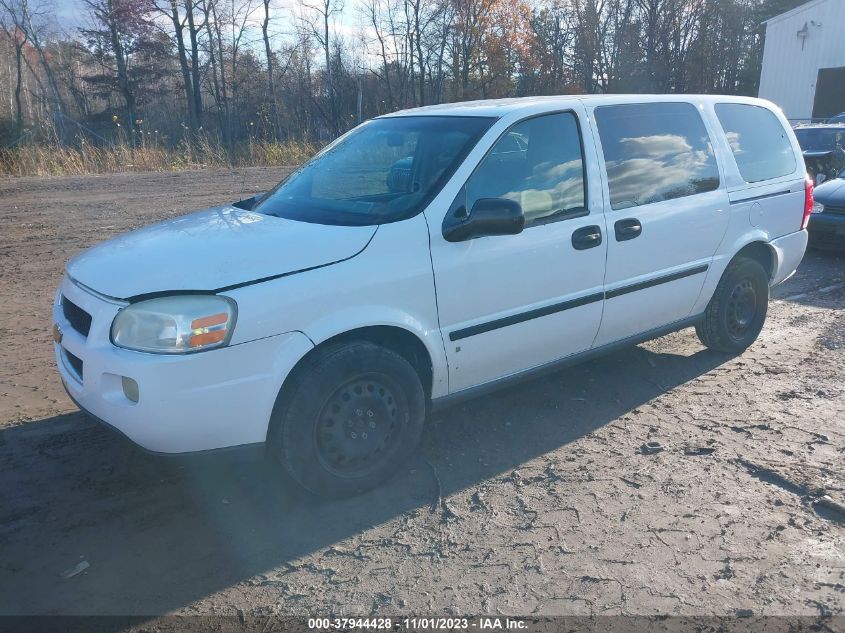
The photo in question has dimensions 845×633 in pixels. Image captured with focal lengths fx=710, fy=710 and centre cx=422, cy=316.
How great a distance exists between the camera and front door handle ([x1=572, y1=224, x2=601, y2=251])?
4219 millimetres

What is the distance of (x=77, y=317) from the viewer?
3.53m

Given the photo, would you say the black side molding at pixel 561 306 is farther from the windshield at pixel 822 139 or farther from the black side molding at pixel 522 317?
the windshield at pixel 822 139

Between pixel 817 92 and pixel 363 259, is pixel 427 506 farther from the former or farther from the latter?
pixel 817 92

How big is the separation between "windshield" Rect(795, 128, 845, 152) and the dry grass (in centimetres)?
1289

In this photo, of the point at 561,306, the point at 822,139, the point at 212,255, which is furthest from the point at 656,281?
the point at 822,139

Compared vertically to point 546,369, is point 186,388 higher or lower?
higher

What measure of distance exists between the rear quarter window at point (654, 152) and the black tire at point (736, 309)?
0.79m

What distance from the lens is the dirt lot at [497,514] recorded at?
2908 mm

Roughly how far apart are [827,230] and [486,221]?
294 inches

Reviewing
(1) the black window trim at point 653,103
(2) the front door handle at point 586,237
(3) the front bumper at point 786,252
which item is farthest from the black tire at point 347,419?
(3) the front bumper at point 786,252

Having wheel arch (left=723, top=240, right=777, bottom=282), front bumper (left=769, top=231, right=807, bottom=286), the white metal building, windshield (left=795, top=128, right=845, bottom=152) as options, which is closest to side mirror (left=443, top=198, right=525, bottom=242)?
wheel arch (left=723, top=240, right=777, bottom=282)

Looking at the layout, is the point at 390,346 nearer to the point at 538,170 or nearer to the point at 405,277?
the point at 405,277

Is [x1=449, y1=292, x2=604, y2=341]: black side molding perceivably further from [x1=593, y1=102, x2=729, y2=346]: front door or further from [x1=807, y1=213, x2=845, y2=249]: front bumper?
[x1=807, y1=213, x2=845, y2=249]: front bumper

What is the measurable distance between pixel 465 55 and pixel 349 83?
6143 mm
